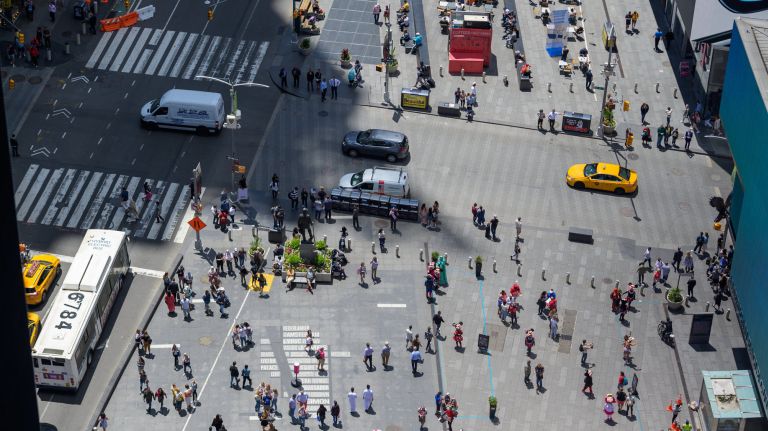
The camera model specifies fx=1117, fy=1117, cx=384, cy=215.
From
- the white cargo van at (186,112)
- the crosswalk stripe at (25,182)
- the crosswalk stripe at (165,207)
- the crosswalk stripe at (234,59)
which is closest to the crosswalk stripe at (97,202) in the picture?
the crosswalk stripe at (165,207)

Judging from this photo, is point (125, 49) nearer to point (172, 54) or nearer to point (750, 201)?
point (172, 54)

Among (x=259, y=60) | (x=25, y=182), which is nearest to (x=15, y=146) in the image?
(x=25, y=182)

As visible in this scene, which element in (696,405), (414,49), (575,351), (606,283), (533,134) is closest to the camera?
(696,405)

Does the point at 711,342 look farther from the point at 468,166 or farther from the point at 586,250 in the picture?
the point at 468,166

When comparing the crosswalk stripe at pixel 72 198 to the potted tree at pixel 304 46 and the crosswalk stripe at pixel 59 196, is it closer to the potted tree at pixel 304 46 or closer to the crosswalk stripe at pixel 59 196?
the crosswalk stripe at pixel 59 196

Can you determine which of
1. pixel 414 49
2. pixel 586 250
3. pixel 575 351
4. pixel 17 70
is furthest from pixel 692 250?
pixel 17 70

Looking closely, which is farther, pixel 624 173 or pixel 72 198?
pixel 624 173
